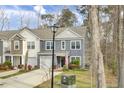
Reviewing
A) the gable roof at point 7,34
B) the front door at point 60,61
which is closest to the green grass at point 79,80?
the front door at point 60,61

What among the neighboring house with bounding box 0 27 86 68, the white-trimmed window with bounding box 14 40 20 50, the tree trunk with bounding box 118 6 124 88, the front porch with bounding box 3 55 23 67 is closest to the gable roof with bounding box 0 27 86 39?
the neighboring house with bounding box 0 27 86 68

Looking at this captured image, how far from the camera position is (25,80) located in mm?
5027

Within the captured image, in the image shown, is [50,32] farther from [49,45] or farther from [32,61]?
[32,61]

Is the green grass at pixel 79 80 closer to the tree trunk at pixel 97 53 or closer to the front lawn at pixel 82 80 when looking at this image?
the front lawn at pixel 82 80

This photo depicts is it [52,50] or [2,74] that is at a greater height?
[52,50]

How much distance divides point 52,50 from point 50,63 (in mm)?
169

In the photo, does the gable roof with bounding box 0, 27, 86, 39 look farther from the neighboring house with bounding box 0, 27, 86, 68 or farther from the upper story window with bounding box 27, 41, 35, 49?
the upper story window with bounding box 27, 41, 35, 49

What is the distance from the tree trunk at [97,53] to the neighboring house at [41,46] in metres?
0.20

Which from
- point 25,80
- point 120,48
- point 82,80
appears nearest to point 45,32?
point 25,80

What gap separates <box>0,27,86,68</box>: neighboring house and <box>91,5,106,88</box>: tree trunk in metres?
0.20
